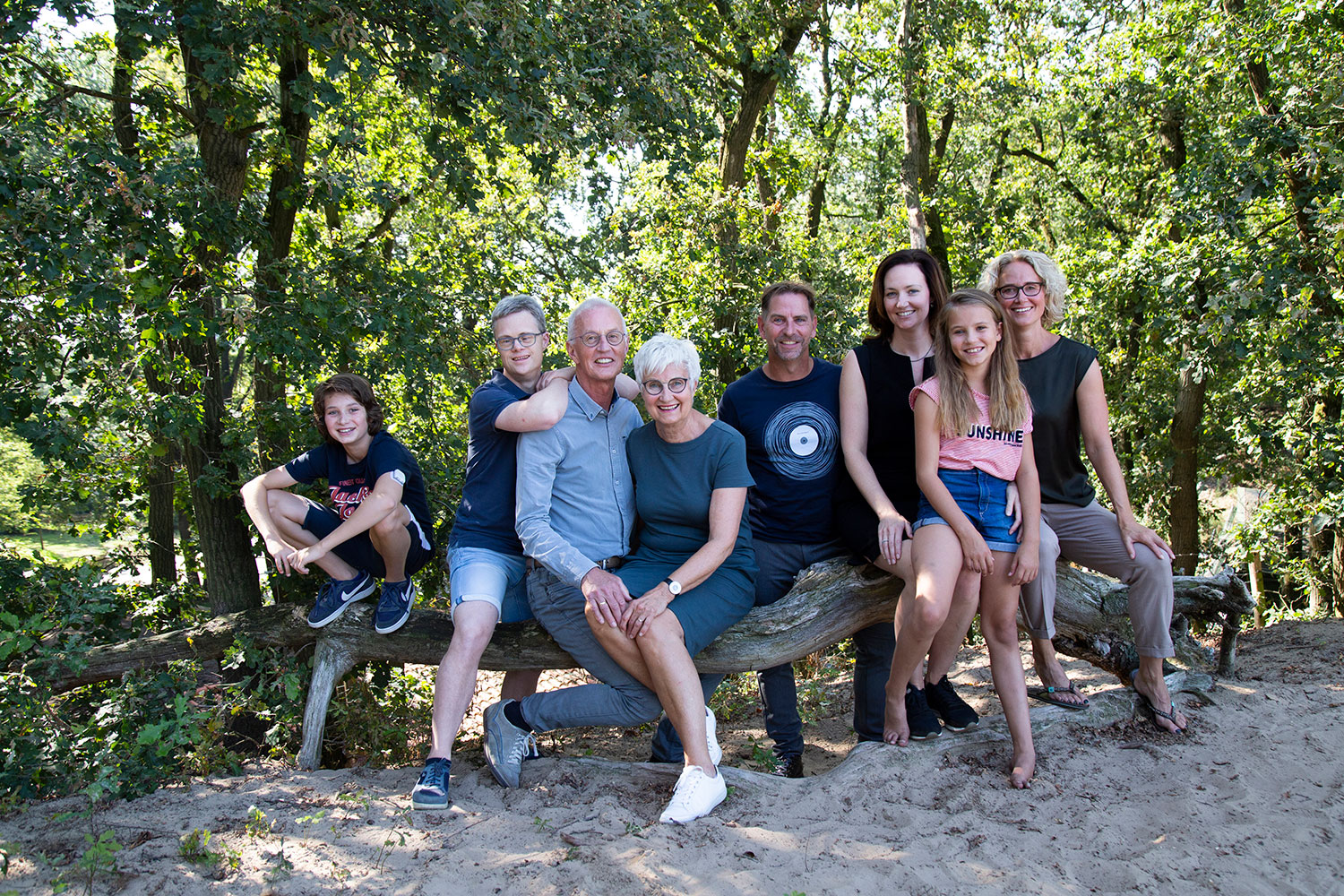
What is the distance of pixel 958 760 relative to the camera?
143 inches

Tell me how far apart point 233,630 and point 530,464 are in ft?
6.73

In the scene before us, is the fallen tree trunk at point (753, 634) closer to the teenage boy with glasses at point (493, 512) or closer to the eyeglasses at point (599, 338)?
the teenage boy with glasses at point (493, 512)

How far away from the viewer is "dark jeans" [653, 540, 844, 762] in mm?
3947

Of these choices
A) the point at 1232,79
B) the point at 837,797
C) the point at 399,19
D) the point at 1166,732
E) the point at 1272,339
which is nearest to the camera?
the point at 837,797

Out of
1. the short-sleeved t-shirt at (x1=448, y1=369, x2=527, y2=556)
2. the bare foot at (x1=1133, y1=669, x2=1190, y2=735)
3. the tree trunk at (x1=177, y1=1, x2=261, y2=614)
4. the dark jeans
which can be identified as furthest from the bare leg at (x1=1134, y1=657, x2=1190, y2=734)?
the tree trunk at (x1=177, y1=1, x2=261, y2=614)

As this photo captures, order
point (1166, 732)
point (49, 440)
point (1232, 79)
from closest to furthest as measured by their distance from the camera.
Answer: point (1166, 732) → point (49, 440) → point (1232, 79)

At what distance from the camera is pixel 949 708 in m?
3.88

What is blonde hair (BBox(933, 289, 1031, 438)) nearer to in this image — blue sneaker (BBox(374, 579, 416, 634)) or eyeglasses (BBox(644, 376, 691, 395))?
eyeglasses (BBox(644, 376, 691, 395))

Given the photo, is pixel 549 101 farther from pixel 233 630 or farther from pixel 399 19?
pixel 233 630

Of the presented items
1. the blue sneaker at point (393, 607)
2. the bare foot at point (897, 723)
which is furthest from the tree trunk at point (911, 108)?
the blue sneaker at point (393, 607)

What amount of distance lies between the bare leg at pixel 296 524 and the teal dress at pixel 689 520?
1537 millimetres

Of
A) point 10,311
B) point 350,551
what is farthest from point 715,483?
point 10,311

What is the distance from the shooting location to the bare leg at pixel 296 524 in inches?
164

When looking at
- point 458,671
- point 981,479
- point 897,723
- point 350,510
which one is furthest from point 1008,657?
point 350,510
